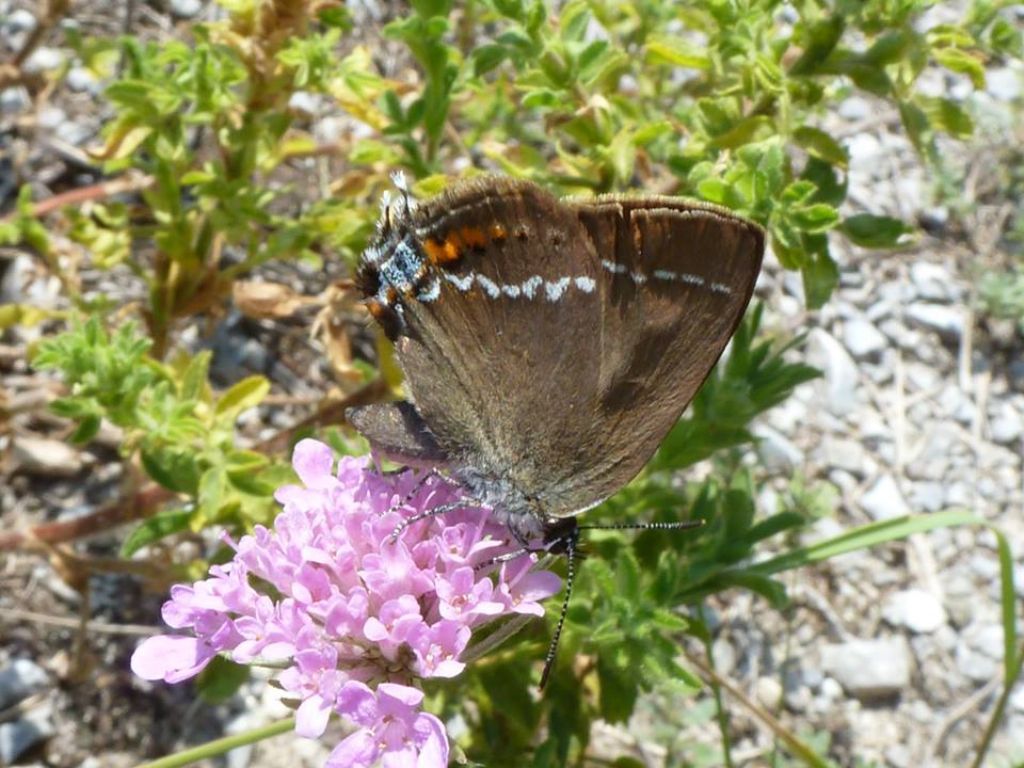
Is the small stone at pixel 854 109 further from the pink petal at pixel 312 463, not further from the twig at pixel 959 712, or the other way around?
the pink petal at pixel 312 463

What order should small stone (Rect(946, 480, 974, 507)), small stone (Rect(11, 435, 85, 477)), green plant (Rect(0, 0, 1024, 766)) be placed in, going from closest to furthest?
green plant (Rect(0, 0, 1024, 766))
small stone (Rect(11, 435, 85, 477))
small stone (Rect(946, 480, 974, 507))

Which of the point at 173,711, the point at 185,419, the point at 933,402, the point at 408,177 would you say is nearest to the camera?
the point at 185,419

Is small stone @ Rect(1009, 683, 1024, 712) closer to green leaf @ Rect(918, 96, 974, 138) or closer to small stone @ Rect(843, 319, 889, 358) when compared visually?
small stone @ Rect(843, 319, 889, 358)

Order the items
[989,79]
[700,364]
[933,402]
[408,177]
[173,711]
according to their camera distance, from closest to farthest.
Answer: [700,364]
[408,177]
[173,711]
[933,402]
[989,79]

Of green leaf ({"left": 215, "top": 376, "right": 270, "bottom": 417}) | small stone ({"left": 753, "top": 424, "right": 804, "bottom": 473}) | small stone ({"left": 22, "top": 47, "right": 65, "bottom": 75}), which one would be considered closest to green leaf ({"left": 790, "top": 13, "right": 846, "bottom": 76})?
green leaf ({"left": 215, "top": 376, "right": 270, "bottom": 417})

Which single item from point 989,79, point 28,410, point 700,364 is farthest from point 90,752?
point 989,79

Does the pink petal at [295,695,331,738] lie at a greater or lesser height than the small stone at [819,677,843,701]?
greater

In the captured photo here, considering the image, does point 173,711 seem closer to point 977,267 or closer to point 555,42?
point 555,42

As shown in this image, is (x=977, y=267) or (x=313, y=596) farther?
(x=977, y=267)
